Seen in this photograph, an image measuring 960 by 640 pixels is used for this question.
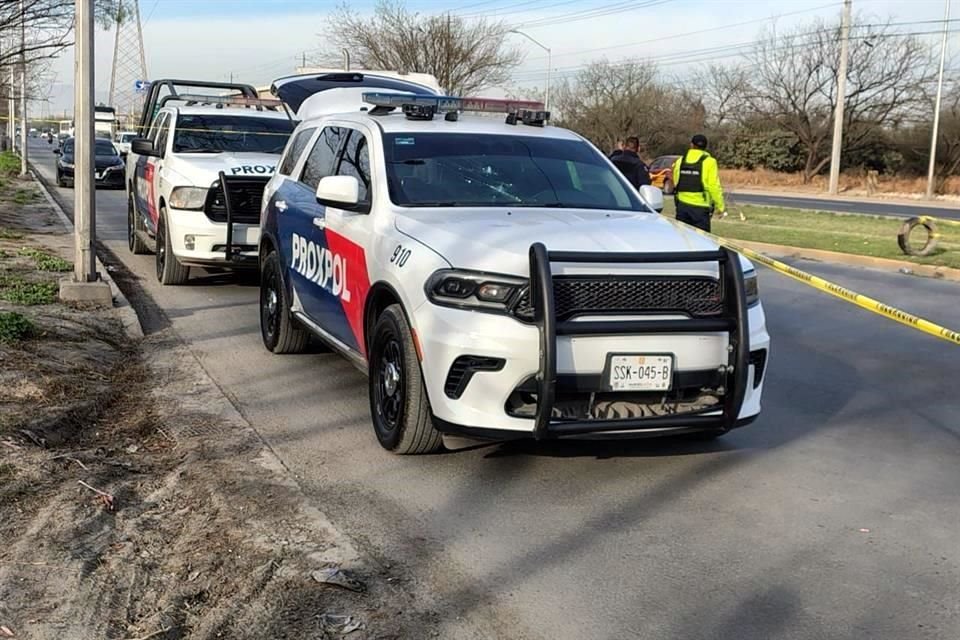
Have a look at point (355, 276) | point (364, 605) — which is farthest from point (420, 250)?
point (364, 605)

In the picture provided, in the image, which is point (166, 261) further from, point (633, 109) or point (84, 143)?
point (633, 109)

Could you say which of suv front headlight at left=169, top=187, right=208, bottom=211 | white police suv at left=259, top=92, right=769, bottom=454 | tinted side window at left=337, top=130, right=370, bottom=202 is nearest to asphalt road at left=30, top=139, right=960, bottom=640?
white police suv at left=259, top=92, right=769, bottom=454

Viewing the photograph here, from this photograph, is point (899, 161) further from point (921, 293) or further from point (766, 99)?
point (921, 293)

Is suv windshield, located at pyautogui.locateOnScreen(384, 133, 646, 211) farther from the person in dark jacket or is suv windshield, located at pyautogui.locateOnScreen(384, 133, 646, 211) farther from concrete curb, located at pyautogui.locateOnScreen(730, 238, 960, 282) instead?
concrete curb, located at pyautogui.locateOnScreen(730, 238, 960, 282)

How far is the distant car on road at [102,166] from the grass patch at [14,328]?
2228 cm

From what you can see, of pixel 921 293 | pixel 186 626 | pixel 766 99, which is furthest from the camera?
pixel 766 99

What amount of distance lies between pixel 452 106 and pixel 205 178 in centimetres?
420

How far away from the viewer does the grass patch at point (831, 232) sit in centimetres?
1673

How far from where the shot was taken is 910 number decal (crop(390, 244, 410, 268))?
5320 millimetres

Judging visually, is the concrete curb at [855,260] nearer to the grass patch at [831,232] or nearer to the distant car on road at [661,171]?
the grass patch at [831,232]

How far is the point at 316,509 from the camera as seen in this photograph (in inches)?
188

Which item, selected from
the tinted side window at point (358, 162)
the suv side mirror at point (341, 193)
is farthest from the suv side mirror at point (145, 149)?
the suv side mirror at point (341, 193)

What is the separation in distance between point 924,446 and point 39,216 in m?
18.0

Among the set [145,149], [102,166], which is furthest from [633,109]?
[145,149]
